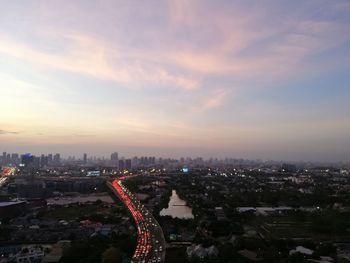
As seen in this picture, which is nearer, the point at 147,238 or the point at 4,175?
the point at 147,238

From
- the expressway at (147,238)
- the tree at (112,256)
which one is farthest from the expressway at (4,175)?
the tree at (112,256)

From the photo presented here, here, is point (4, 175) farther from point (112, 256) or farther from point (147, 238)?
point (112, 256)

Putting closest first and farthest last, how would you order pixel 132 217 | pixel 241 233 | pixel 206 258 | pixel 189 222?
pixel 206 258, pixel 241 233, pixel 189 222, pixel 132 217

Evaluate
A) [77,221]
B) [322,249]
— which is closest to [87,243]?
[77,221]

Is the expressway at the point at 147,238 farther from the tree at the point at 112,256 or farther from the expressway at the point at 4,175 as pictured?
the expressway at the point at 4,175

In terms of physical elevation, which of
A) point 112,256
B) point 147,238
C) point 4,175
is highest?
point 4,175

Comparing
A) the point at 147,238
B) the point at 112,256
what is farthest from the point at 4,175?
the point at 112,256

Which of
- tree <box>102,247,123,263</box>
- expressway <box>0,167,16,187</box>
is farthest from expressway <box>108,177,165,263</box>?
expressway <box>0,167,16,187</box>

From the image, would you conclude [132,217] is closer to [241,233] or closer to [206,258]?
[241,233]

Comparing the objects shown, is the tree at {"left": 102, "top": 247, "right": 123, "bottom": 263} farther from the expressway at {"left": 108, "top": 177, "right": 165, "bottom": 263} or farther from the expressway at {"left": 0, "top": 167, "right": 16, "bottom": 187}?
the expressway at {"left": 0, "top": 167, "right": 16, "bottom": 187}

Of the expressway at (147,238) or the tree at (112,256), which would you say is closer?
the tree at (112,256)

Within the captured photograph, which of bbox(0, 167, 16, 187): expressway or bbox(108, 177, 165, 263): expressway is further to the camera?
bbox(0, 167, 16, 187): expressway
